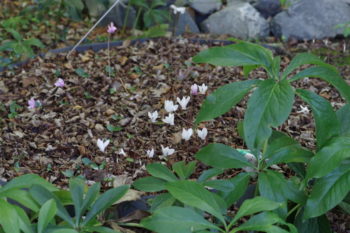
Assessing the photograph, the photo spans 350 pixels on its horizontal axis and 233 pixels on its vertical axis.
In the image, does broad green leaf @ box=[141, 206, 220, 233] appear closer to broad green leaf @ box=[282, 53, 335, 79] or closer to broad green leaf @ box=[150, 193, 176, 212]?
broad green leaf @ box=[150, 193, 176, 212]

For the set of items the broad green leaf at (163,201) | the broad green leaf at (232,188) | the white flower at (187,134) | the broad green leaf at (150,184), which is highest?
the broad green leaf at (232,188)

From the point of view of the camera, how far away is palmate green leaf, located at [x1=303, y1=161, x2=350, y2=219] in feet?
6.00

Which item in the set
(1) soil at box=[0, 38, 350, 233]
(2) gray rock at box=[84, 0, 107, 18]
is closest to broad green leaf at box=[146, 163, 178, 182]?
(1) soil at box=[0, 38, 350, 233]

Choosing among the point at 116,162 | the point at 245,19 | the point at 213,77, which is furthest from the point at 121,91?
the point at 245,19

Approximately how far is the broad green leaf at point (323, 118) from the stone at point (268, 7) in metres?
3.31

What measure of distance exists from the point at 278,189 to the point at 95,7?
3531mm

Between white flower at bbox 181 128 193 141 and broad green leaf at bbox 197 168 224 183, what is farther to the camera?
white flower at bbox 181 128 193 141

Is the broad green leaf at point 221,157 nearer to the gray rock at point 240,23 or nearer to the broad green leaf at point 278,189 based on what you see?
the broad green leaf at point 278,189

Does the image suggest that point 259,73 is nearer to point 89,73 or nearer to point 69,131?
point 89,73

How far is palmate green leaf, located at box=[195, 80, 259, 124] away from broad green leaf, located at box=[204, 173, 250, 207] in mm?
240

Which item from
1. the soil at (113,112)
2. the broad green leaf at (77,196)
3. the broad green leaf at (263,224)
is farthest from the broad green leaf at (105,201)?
the soil at (113,112)

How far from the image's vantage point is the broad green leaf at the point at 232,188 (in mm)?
1965

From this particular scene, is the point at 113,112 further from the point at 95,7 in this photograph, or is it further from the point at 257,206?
the point at 95,7

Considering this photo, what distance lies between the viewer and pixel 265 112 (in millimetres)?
1823
